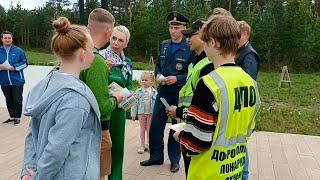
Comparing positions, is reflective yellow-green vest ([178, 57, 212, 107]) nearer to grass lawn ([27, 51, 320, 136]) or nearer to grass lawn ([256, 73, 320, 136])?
grass lawn ([27, 51, 320, 136])

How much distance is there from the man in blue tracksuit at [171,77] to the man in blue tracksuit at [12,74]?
3092mm

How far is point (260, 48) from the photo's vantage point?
2309 cm

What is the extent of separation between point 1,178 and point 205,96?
10.3 ft

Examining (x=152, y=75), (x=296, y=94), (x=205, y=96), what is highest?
(x=205, y=96)

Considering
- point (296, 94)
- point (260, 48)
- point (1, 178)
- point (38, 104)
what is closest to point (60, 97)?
point (38, 104)

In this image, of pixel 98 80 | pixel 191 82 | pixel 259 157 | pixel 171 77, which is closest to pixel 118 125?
pixel 191 82

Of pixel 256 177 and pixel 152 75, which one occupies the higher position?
pixel 152 75

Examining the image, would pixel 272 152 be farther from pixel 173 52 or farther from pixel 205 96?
pixel 205 96

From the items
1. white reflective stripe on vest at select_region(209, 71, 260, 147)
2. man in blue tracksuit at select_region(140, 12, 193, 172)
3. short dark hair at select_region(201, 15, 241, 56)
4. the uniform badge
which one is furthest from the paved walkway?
short dark hair at select_region(201, 15, 241, 56)

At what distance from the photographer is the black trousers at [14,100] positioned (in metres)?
6.61

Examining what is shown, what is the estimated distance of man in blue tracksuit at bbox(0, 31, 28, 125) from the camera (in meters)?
6.56

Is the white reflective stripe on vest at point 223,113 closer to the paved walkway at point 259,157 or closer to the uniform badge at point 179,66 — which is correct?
the uniform badge at point 179,66

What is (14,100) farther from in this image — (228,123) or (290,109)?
(290,109)

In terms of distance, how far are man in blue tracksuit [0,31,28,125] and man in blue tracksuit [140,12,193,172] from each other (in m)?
3.09
